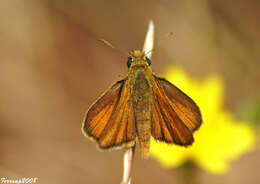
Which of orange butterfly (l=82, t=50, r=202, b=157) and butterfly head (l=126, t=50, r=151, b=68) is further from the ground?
butterfly head (l=126, t=50, r=151, b=68)

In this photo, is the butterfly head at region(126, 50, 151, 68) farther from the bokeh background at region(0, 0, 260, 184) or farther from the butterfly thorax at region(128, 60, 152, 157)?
the bokeh background at region(0, 0, 260, 184)

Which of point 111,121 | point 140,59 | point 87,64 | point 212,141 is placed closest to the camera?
point 111,121

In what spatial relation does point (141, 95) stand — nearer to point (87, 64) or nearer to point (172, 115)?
point (172, 115)

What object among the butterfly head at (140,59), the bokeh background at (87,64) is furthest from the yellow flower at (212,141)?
the butterfly head at (140,59)

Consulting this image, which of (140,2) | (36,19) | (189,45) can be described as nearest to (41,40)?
(36,19)

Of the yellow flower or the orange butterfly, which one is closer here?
the orange butterfly

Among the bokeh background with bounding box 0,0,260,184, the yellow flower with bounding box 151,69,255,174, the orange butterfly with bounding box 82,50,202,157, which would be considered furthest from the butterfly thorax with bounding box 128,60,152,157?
the bokeh background with bounding box 0,0,260,184

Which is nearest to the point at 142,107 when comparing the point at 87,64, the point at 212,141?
the point at 212,141
